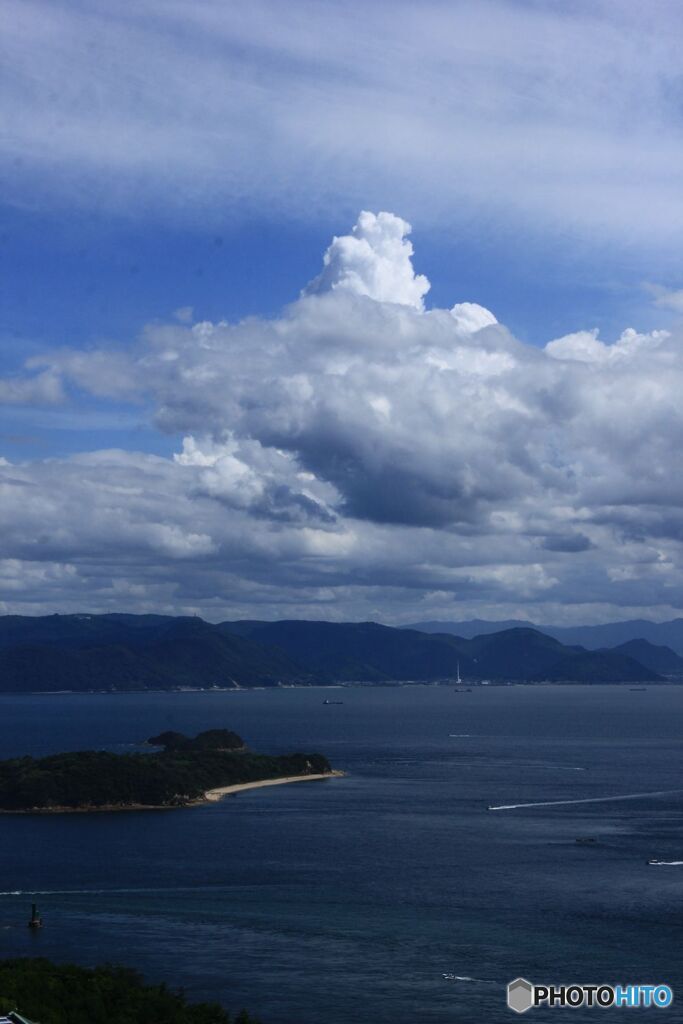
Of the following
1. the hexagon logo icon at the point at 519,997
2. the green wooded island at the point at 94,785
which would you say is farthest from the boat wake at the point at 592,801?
the hexagon logo icon at the point at 519,997

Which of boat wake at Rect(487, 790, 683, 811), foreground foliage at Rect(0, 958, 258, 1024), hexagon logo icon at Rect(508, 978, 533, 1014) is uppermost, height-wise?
foreground foliage at Rect(0, 958, 258, 1024)

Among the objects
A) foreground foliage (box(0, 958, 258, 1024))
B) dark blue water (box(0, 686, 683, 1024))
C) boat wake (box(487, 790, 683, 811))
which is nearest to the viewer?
foreground foliage (box(0, 958, 258, 1024))

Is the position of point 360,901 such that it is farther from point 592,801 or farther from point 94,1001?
point 592,801

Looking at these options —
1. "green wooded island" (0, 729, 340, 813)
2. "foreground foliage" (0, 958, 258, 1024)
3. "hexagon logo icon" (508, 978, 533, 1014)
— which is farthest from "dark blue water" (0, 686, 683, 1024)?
"green wooded island" (0, 729, 340, 813)

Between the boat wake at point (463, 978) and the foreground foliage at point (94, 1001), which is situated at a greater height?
the foreground foliage at point (94, 1001)

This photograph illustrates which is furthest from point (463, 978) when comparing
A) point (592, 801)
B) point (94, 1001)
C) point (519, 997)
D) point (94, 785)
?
point (94, 785)

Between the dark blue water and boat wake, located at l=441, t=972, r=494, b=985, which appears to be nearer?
boat wake, located at l=441, t=972, r=494, b=985

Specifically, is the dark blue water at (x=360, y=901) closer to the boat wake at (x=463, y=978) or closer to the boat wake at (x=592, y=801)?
the boat wake at (x=463, y=978)

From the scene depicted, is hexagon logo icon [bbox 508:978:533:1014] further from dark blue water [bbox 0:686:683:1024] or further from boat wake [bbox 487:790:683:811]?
boat wake [bbox 487:790:683:811]
